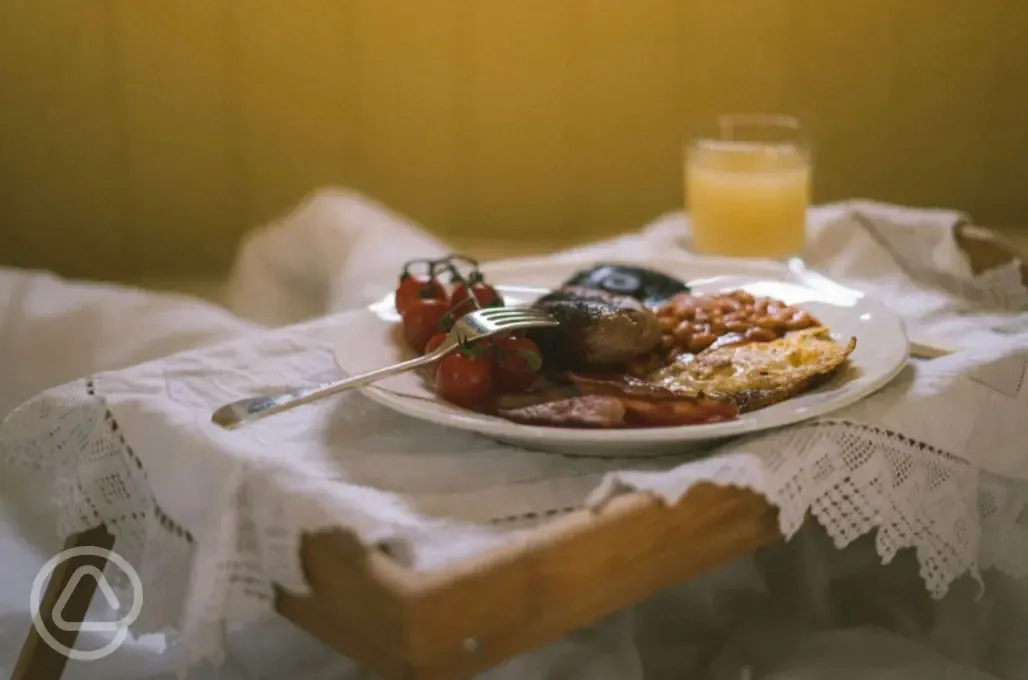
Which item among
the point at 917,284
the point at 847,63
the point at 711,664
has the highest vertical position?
the point at 847,63

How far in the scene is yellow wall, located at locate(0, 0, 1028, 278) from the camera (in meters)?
1.47

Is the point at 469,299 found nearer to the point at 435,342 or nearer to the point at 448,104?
the point at 435,342

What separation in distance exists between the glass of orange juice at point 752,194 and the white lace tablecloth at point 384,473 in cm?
37

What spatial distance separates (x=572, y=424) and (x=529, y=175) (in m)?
1.01

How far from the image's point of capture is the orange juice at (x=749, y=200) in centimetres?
116

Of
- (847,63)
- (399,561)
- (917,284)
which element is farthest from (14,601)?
(847,63)

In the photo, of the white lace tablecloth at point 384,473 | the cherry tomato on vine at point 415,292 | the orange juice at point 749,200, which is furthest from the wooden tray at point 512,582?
the orange juice at point 749,200

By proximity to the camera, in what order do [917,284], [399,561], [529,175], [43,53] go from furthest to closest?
[529,175]
[43,53]
[917,284]
[399,561]

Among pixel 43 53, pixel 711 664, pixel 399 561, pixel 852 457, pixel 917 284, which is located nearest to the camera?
pixel 399 561

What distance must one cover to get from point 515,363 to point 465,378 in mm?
36

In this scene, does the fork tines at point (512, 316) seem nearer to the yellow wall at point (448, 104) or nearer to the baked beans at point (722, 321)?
the baked beans at point (722, 321)

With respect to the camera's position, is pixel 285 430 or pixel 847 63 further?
→ pixel 847 63

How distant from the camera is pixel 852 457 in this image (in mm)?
643

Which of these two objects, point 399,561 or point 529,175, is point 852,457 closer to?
point 399,561
